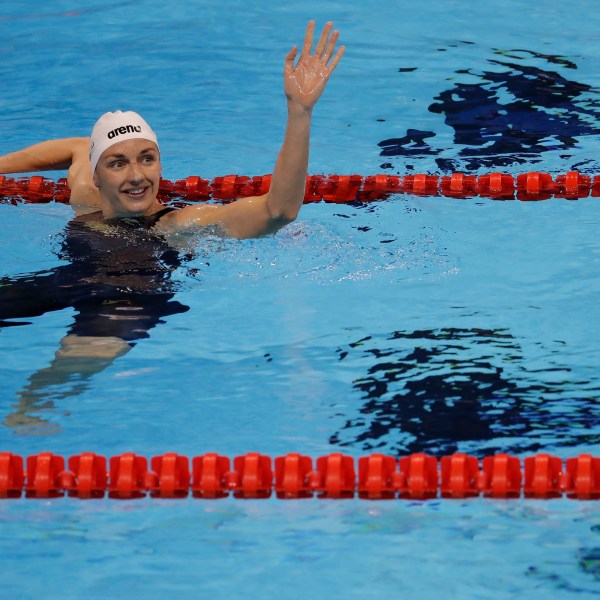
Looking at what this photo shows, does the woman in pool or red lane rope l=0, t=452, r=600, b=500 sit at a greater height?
the woman in pool

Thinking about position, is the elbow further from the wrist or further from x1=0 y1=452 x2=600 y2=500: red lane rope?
x1=0 y1=452 x2=600 y2=500: red lane rope

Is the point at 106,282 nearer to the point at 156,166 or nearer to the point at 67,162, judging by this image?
the point at 156,166

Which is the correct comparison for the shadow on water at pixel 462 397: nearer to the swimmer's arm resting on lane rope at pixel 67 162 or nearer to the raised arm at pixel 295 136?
the raised arm at pixel 295 136

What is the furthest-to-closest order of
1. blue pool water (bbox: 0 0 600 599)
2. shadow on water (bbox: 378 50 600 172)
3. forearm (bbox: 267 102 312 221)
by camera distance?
shadow on water (bbox: 378 50 600 172), forearm (bbox: 267 102 312 221), blue pool water (bbox: 0 0 600 599)

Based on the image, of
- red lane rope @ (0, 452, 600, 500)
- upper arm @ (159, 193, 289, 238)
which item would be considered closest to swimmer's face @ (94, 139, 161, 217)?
upper arm @ (159, 193, 289, 238)

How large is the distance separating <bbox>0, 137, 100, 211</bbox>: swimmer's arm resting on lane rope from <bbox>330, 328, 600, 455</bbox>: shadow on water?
58.7 inches

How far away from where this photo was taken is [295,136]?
11.6 feet

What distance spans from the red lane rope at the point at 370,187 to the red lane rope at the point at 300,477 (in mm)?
2357

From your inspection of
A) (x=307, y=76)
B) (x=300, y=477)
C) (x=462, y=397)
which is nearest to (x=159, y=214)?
(x=307, y=76)

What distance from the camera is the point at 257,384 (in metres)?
3.88

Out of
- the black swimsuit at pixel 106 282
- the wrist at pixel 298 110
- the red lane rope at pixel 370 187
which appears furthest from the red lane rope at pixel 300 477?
the red lane rope at pixel 370 187

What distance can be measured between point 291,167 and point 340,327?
0.87 m

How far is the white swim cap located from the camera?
14.3ft

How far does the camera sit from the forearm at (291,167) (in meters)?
3.54
